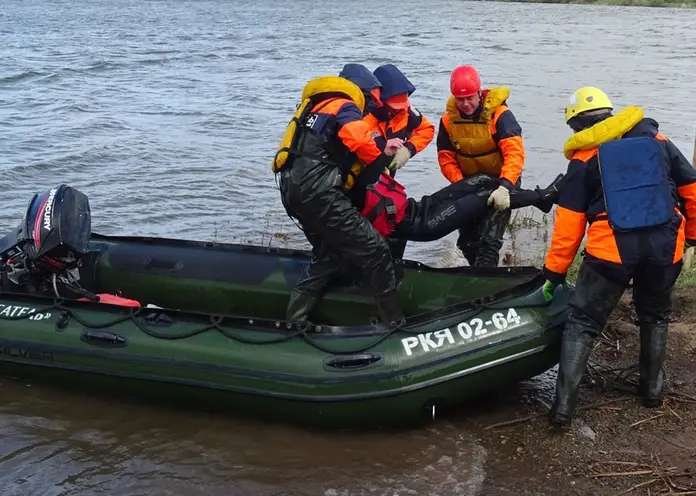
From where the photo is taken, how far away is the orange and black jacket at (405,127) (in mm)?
4977

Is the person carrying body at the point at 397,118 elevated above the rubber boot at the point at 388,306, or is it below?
above

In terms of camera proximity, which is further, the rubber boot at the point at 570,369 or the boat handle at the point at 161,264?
the boat handle at the point at 161,264

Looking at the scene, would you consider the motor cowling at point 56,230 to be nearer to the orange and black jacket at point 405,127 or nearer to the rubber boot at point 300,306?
the rubber boot at point 300,306

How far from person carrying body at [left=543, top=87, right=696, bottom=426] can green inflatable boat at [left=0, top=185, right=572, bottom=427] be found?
13.1 inches

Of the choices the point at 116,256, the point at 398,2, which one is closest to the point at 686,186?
the point at 116,256

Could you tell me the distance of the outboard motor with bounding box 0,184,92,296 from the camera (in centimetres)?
484

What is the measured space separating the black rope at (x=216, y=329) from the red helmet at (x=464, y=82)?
1.42 metres

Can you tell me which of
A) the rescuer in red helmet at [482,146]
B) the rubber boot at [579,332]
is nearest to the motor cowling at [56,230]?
the rescuer in red helmet at [482,146]

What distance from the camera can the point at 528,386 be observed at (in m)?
4.62

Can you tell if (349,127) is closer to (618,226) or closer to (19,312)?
(618,226)

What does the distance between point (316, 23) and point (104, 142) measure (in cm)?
2335

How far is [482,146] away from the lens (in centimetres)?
519

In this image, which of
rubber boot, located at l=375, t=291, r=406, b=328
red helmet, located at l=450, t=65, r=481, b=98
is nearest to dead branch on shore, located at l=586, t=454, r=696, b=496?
rubber boot, located at l=375, t=291, r=406, b=328

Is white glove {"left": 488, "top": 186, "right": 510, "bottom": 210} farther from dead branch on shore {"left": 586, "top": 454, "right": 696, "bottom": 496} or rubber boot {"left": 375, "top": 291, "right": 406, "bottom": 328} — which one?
dead branch on shore {"left": 586, "top": 454, "right": 696, "bottom": 496}
